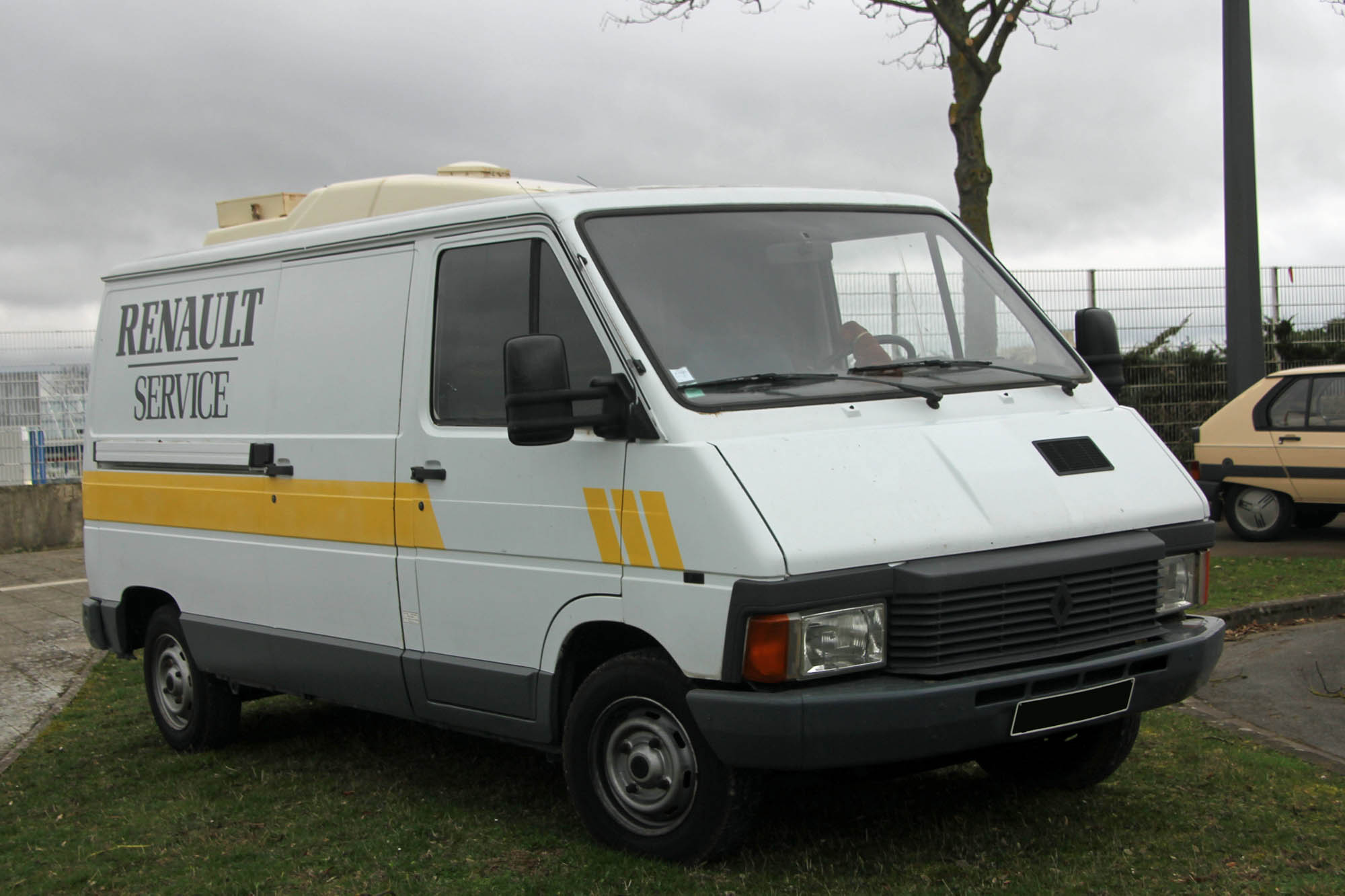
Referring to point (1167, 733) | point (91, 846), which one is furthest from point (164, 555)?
point (1167, 733)

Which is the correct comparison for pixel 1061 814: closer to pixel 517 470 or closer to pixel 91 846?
pixel 517 470

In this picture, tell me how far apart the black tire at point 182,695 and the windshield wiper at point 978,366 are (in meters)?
3.91

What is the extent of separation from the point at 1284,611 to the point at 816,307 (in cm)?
553

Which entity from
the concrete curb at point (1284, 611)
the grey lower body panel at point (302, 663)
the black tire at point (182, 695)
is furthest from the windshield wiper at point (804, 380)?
→ the concrete curb at point (1284, 611)

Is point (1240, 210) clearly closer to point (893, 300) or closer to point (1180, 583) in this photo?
point (893, 300)

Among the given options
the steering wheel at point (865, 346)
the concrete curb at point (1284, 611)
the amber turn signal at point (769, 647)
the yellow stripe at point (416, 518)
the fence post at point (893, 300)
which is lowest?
the concrete curb at point (1284, 611)

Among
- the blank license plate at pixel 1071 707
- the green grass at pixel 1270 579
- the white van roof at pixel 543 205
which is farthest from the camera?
the green grass at pixel 1270 579

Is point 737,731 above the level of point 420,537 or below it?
below

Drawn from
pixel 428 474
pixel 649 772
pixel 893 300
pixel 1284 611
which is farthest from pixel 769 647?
pixel 1284 611

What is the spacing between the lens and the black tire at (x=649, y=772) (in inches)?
191

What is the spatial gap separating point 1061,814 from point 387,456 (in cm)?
292

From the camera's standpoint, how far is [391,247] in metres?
6.20

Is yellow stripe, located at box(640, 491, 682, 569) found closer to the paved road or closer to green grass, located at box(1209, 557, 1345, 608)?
the paved road

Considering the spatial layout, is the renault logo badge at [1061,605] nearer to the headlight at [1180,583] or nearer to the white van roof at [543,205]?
the headlight at [1180,583]
